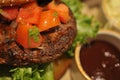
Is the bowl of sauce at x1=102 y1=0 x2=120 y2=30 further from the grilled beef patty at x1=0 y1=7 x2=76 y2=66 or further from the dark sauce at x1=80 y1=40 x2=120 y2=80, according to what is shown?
the grilled beef patty at x1=0 y1=7 x2=76 y2=66

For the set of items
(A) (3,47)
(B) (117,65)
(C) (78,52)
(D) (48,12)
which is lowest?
(B) (117,65)

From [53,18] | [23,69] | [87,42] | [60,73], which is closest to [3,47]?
[23,69]

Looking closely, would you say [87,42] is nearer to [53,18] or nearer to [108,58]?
[108,58]

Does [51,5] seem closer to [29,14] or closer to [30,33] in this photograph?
[29,14]

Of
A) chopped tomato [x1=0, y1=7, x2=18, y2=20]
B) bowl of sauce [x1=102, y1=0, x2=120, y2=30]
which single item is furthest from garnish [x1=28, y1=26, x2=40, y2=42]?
bowl of sauce [x1=102, y1=0, x2=120, y2=30]

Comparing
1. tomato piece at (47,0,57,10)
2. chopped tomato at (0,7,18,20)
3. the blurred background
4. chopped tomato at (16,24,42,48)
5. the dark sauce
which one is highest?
chopped tomato at (0,7,18,20)

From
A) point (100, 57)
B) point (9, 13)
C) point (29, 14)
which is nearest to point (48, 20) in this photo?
point (29, 14)

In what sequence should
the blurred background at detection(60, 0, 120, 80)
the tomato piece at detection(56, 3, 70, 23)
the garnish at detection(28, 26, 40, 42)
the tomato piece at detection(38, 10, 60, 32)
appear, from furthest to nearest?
the blurred background at detection(60, 0, 120, 80) → the tomato piece at detection(56, 3, 70, 23) → the tomato piece at detection(38, 10, 60, 32) → the garnish at detection(28, 26, 40, 42)

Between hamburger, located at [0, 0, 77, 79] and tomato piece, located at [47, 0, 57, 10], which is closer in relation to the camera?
hamburger, located at [0, 0, 77, 79]
